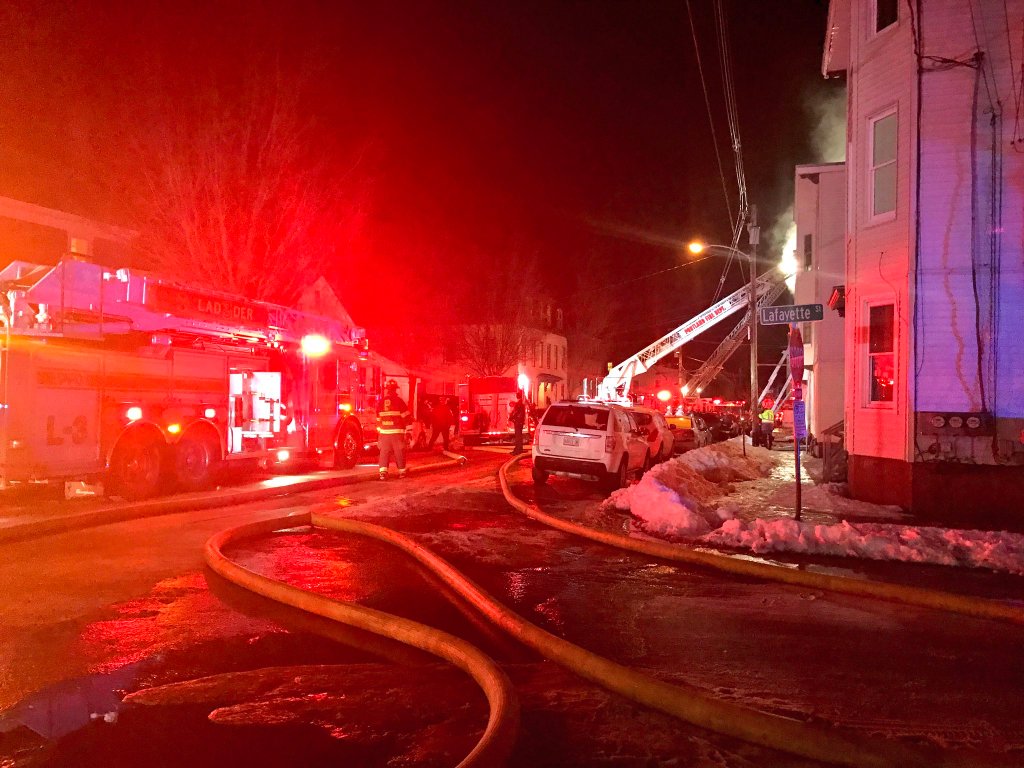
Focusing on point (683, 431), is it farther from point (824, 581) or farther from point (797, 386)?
point (824, 581)

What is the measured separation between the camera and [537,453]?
1403 centimetres

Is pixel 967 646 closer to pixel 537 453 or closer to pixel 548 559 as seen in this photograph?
pixel 548 559

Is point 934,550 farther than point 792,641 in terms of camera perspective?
Yes

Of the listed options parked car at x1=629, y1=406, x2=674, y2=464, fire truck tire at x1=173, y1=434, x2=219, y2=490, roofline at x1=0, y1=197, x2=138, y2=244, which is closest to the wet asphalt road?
fire truck tire at x1=173, y1=434, x2=219, y2=490

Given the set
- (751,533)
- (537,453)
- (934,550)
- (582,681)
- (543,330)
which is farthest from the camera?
(543,330)

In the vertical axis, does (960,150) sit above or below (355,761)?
above

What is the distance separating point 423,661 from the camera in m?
5.02

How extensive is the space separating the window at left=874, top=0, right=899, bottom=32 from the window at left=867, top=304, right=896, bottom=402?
4522 millimetres

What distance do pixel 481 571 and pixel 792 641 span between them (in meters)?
3.08

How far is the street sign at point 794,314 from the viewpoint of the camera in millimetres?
11117

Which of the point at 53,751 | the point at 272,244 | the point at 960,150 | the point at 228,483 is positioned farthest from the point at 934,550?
the point at 272,244

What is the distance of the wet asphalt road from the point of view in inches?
151

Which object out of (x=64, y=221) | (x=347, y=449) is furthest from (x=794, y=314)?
(x=64, y=221)

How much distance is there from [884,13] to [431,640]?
12.6 meters
